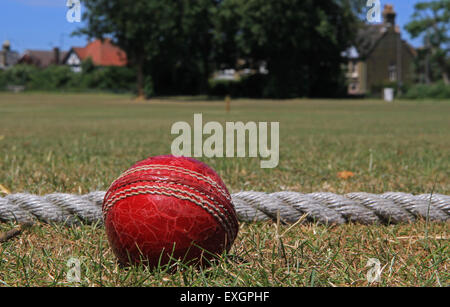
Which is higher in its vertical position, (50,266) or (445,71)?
(445,71)

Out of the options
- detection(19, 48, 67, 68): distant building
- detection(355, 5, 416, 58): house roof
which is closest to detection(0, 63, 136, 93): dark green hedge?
detection(355, 5, 416, 58): house roof

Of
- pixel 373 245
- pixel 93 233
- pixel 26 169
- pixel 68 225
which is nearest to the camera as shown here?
pixel 373 245

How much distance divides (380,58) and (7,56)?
9104 centimetres

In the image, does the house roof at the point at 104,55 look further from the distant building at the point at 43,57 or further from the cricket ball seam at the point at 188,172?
the cricket ball seam at the point at 188,172

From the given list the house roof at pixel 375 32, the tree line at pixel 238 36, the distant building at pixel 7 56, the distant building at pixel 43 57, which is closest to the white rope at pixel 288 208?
the tree line at pixel 238 36

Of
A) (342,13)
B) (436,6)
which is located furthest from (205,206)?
(436,6)

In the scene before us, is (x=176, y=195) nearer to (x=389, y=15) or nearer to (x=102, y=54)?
(x=389, y=15)

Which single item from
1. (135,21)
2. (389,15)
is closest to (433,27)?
(389,15)

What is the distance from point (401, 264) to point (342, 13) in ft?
164

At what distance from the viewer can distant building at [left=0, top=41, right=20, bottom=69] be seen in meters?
121

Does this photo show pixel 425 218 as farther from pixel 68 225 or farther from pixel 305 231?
pixel 68 225

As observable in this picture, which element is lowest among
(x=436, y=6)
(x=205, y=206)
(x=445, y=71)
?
(x=205, y=206)

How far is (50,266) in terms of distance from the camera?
238 centimetres

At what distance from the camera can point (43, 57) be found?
111812 mm
